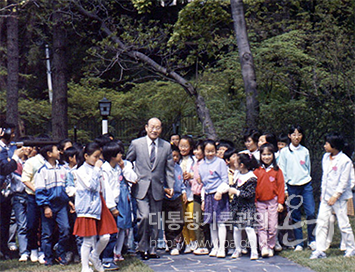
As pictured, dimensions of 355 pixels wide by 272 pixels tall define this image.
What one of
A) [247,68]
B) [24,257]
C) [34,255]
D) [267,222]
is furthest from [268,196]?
[247,68]

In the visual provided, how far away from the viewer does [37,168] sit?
891 cm

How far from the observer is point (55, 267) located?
8.41 metres

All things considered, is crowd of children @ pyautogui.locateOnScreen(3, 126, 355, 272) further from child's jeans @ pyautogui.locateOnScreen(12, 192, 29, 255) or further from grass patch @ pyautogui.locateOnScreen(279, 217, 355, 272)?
grass patch @ pyautogui.locateOnScreen(279, 217, 355, 272)

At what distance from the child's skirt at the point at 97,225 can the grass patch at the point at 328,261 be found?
284cm

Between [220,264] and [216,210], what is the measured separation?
3.15 ft

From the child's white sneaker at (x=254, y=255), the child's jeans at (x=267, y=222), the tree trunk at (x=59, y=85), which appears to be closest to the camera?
the child's white sneaker at (x=254, y=255)

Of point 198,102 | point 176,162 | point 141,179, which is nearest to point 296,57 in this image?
point 198,102

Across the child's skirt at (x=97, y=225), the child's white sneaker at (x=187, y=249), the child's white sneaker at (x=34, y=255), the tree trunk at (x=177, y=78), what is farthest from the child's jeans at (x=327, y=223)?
the tree trunk at (x=177, y=78)

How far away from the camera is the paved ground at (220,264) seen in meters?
8.12

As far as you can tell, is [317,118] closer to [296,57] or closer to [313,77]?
[313,77]

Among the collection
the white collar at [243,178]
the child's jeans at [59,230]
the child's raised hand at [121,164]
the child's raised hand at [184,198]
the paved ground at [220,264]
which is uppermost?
the child's raised hand at [121,164]

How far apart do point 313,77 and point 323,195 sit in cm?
666

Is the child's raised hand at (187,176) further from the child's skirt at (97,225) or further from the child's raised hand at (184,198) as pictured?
the child's skirt at (97,225)

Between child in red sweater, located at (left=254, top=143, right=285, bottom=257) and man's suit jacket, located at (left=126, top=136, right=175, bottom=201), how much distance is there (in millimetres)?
1425
